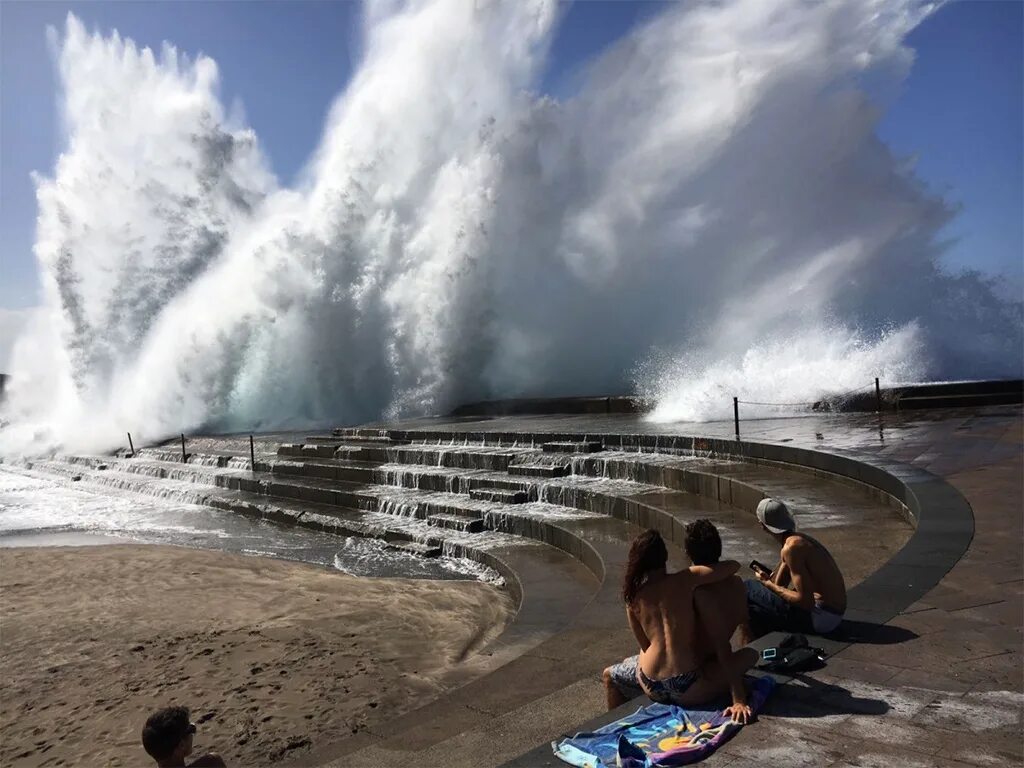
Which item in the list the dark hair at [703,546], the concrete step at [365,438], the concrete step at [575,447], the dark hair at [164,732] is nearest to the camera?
the dark hair at [164,732]

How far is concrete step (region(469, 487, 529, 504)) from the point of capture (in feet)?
36.5

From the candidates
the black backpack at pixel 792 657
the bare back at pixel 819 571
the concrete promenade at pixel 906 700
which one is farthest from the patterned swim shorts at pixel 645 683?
the bare back at pixel 819 571

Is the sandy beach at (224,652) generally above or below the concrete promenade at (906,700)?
below

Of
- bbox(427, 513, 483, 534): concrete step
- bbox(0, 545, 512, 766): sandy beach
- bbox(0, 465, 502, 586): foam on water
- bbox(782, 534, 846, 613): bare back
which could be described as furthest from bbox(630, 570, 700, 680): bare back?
bbox(427, 513, 483, 534): concrete step

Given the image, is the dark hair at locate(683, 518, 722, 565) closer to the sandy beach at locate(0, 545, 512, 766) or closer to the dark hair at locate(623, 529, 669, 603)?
the dark hair at locate(623, 529, 669, 603)

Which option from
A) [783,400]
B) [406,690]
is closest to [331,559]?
[406,690]

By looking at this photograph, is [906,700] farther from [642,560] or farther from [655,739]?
[642,560]

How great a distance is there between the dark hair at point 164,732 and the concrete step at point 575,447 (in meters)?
10.0

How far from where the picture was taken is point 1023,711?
9.78 ft

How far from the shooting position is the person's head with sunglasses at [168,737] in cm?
269

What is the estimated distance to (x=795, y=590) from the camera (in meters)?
3.90

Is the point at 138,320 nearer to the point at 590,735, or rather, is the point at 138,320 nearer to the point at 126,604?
the point at 126,604

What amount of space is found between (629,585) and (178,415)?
26.9 meters

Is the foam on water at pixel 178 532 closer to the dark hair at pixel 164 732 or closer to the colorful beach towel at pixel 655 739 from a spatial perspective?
the colorful beach towel at pixel 655 739
